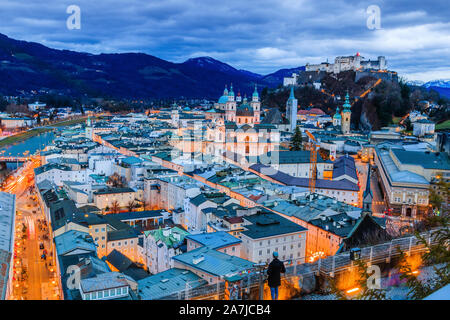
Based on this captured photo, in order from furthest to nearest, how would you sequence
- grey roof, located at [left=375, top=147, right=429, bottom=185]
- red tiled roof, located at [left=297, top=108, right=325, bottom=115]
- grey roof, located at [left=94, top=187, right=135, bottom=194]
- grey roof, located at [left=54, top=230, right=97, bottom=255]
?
red tiled roof, located at [left=297, top=108, right=325, bottom=115] → grey roof, located at [left=94, top=187, right=135, bottom=194] → grey roof, located at [left=375, top=147, right=429, bottom=185] → grey roof, located at [left=54, top=230, right=97, bottom=255]

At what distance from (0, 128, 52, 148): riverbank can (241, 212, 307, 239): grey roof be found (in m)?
51.9

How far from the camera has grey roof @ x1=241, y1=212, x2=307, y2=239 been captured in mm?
15608

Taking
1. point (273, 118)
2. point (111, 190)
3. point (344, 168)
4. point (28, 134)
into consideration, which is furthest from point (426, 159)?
point (28, 134)

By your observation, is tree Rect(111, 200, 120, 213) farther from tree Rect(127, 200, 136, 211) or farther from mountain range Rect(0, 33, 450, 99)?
mountain range Rect(0, 33, 450, 99)

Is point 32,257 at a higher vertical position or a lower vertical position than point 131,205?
lower

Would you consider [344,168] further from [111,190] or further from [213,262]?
[213,262]

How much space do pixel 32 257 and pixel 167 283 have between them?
390 inches

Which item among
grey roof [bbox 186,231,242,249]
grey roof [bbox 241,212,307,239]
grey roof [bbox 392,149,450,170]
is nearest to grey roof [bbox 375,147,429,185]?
grey roof [bbox 392,149,450,170]

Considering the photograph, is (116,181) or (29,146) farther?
(29,146)

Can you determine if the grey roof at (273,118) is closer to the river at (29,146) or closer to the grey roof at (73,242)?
the river at (29,146)

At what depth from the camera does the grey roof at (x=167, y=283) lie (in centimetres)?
1039

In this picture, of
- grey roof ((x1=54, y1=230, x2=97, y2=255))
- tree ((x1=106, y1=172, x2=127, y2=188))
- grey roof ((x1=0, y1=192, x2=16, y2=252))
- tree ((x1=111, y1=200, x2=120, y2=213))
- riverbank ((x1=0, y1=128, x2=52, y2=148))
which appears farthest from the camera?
riverbank ((x1=0, y1=128, x2=52, y2=148))

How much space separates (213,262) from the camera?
453 inches

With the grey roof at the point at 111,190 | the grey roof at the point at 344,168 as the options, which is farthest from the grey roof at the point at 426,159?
the grey roof at the point at 111,190
